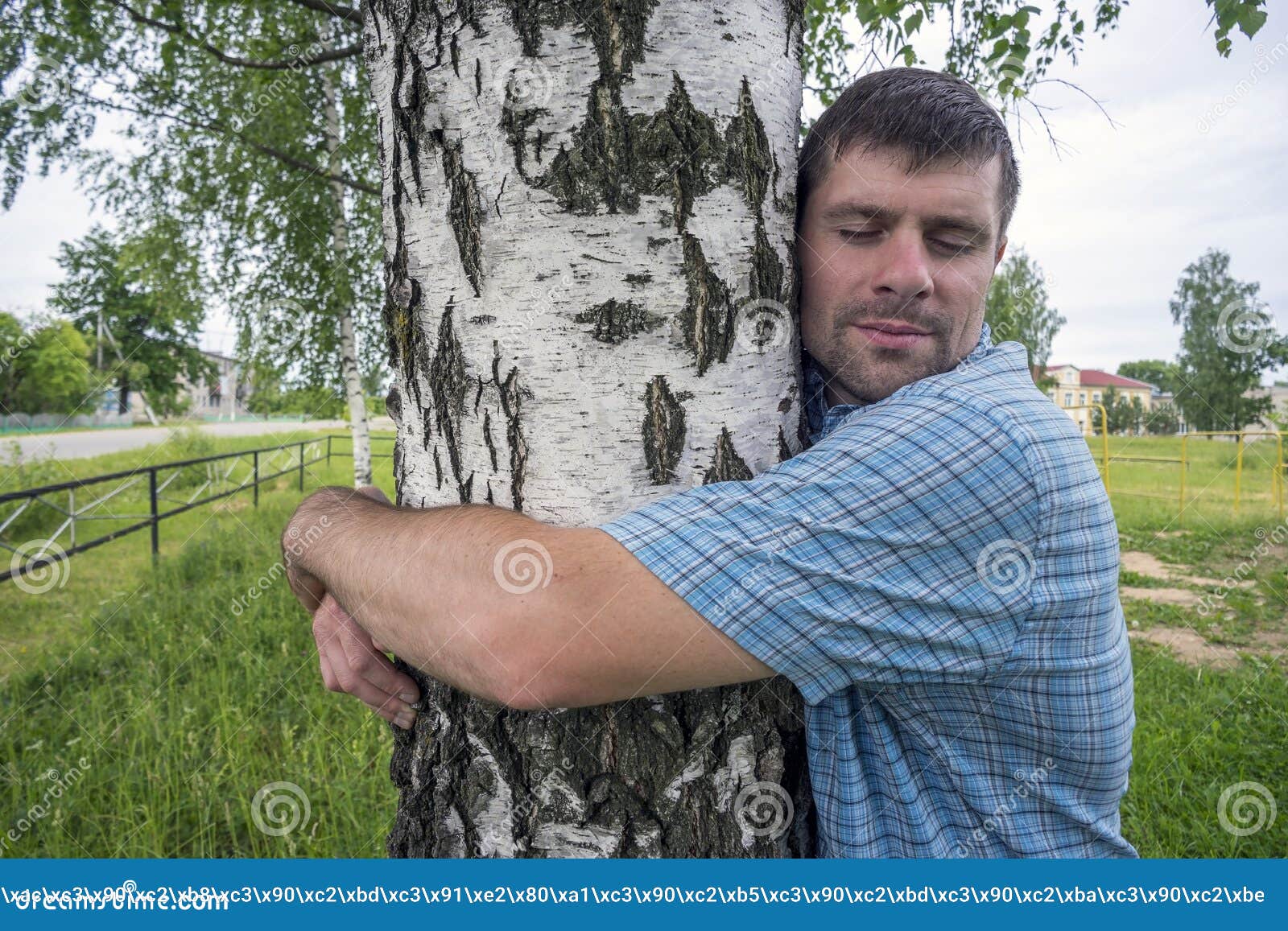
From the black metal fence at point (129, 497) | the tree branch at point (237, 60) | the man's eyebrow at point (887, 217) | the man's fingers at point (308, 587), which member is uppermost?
the tree branch at point (237, 60)

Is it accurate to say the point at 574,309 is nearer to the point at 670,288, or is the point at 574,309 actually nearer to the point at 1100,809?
the point at 670,288

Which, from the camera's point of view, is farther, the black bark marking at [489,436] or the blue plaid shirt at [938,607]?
the black bark marking at [489,436]

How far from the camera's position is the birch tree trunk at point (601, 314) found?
1058mm

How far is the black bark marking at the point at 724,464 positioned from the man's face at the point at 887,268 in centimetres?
36

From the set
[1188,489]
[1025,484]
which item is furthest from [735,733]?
[1188,489]

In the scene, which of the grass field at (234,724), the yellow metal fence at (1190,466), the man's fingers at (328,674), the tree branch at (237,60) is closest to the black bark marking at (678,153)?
the man's fingers at (328,674)

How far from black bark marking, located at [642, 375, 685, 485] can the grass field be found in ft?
7.92

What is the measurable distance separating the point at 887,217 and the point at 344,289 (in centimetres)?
793

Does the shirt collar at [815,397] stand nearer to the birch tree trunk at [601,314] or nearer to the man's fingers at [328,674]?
the birch tree trunk at [601,314]

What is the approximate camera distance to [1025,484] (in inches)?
39.1

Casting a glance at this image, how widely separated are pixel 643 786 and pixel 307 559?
2.10 feet

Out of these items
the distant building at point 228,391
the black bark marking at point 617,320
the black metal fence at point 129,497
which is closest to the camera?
the black bark marking at point 617,320

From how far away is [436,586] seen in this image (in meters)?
0.97

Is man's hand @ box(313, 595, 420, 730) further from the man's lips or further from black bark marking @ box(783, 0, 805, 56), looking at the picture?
black bark marking @ box(783, 0, 805, 56)
